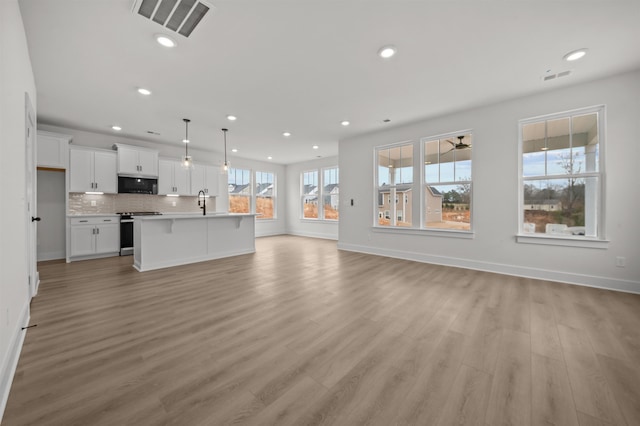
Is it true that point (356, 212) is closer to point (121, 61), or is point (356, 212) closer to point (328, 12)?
point (328, 12)

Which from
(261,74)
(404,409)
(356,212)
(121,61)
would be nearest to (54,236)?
(121,61)

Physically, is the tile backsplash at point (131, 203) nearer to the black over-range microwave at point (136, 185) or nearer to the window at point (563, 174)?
the black over-range microwave at point (136, 185)

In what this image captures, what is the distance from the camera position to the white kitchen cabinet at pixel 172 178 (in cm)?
647

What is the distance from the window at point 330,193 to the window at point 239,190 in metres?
2.71

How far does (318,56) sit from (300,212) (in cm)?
695

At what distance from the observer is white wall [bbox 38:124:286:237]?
5673 mm

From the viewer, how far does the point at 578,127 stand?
3709 mm

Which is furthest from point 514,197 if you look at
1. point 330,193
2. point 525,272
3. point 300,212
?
point 300,212

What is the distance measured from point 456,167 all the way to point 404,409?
4481 millimetres

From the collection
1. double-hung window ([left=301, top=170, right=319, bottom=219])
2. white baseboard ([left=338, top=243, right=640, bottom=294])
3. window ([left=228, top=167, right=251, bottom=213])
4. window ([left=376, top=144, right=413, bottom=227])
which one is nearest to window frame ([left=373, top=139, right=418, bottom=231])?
window ([left=376, top=144, right=413, bottom=227])

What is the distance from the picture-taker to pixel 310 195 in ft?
30.5

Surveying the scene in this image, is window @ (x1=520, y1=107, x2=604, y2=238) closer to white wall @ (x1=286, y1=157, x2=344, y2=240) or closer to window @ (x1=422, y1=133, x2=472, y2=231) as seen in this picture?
window @ (x1=422, y1=133, x2=472, y2=231)

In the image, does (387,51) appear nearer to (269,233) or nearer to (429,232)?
(429,232)

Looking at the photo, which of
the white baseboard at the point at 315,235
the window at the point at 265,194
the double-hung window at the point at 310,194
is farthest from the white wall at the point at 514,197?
the window at the point at 265,194
